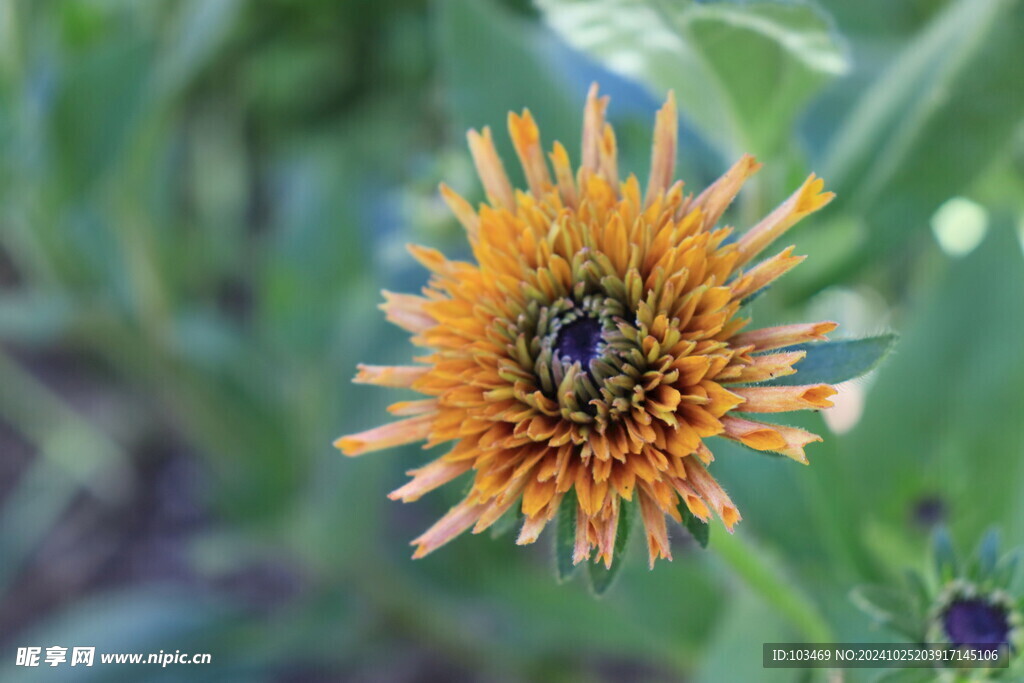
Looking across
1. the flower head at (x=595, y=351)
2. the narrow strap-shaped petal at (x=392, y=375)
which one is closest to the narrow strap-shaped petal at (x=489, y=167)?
the flower head at (x=595, y=351)

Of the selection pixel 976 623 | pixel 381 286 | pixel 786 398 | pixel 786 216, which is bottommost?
pixel 976 623

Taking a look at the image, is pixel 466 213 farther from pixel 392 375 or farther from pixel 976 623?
pixel 976 623

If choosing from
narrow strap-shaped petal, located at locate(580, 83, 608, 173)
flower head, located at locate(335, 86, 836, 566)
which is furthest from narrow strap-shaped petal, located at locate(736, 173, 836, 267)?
narrow strap-shaped petal, located at locate(580, 83, 608, 173)

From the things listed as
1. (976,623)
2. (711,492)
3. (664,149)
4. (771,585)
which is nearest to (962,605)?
(976,623)

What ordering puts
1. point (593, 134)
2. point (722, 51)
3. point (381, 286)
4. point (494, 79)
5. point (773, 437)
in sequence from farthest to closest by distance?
1. point (381, 286)
2. point (494, 79)
3. point (722, 51)
4. point (593, 134)
5. point (773, 437)

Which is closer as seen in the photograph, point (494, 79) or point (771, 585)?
point (771, 585)

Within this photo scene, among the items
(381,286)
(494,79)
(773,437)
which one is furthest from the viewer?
(381,286)

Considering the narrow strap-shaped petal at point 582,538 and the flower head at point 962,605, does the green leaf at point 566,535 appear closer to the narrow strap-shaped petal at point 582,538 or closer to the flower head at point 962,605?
the narrow strap-shaped petal at point 582,538

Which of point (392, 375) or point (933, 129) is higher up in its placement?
point (933, 129)
